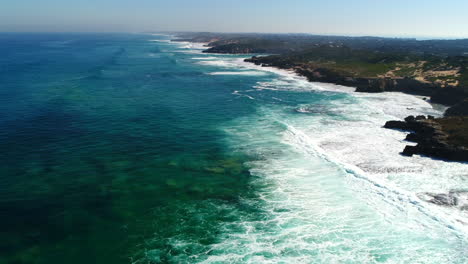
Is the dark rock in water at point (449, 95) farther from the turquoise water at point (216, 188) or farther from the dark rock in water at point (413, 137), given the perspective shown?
the dark rock in water at point (413, 137)

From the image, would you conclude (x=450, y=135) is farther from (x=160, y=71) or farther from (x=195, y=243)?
(x=160, y=71)

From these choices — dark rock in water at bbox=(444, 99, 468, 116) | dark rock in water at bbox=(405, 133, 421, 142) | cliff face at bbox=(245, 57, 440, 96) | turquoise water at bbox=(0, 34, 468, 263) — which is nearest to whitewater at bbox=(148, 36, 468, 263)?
turquoise water at bbox=(0, 34, 468, 263)

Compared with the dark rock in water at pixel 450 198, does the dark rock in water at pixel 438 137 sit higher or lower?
higher

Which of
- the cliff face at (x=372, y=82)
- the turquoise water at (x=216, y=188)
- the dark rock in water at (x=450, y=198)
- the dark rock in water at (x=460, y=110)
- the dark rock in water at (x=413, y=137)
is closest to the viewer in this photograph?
the turquoise water at (x=216, y=188)

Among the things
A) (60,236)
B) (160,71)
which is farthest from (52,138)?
(160,71)

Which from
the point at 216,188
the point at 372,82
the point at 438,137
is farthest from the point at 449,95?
the point at 216,188

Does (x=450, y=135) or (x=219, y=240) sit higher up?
(x=450, y=135)

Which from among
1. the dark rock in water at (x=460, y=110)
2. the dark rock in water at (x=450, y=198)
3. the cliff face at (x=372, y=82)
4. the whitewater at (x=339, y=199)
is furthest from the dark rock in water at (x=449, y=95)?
the dark rock in water at (x=450, y=198)
